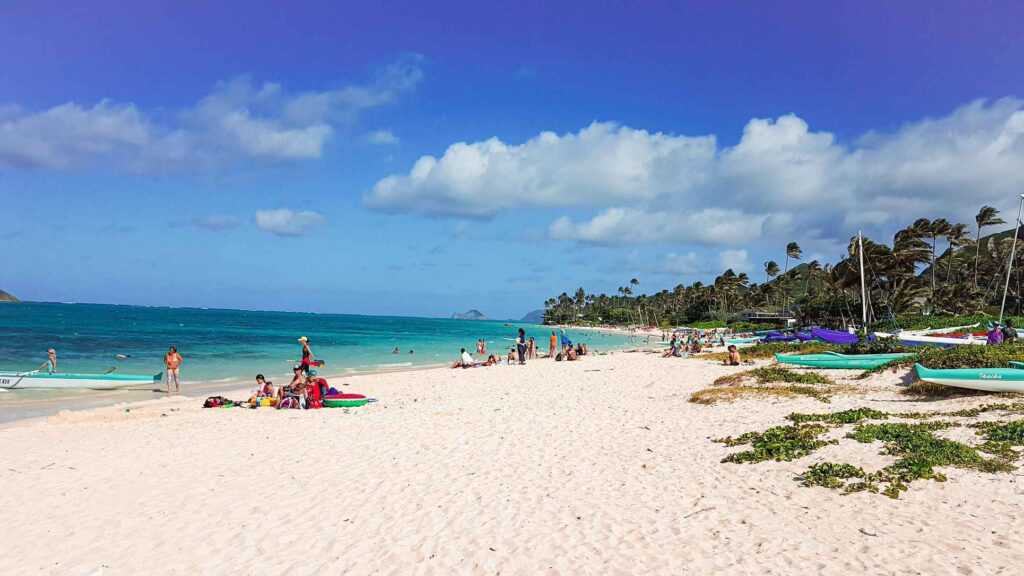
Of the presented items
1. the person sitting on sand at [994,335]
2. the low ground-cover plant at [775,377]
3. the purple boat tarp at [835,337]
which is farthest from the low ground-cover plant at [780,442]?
the purple boat tarp at [835,337]

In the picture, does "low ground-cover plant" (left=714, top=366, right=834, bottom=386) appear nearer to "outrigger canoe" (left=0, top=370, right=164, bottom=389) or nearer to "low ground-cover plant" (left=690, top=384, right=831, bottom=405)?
"low ground-cover plant" (left=690, top=384, right=831, bottom=405)

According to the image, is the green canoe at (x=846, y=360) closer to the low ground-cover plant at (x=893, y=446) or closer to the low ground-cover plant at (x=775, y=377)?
the low ground-cover plant at (x=775, y=377)

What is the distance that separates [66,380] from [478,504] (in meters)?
20.9

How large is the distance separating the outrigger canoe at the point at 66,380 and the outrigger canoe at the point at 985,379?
83.0 ft

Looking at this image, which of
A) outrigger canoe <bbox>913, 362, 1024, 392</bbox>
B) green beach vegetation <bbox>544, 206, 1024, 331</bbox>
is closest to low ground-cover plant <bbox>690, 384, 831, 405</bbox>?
outrigger canoe <bbox>913, 362, 1024, 392</bbox>

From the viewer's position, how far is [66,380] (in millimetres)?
20844

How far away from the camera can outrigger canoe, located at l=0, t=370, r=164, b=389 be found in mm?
19750

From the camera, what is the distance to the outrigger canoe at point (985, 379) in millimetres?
11570

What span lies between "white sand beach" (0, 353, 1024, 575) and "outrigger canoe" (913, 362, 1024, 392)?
2.02 ft

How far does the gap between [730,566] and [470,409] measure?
10.4 meters

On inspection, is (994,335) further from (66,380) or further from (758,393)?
(66,380)

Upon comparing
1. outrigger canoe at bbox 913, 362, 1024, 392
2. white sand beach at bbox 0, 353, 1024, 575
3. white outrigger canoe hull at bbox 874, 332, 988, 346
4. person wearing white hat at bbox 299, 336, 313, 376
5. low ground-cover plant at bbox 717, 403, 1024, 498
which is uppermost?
person wearing white hat at bbox 299, 336, 313, 376

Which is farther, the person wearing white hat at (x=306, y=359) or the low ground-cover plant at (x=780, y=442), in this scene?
the person wearing white hat at (x=306, y=359)

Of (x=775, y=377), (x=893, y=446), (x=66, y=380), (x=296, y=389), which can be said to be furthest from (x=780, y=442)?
(x=66, y=380)
